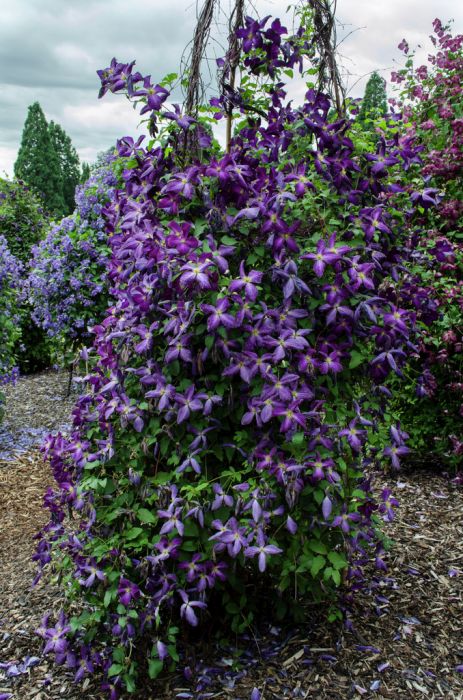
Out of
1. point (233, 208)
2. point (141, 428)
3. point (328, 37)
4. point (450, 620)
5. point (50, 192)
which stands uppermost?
point (50, 192)

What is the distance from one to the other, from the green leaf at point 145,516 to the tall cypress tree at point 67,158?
3338cm

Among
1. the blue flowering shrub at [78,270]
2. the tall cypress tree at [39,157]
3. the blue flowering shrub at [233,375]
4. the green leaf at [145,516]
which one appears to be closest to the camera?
the blue flowering shrub at [233,375]

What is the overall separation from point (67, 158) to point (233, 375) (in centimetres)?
3539

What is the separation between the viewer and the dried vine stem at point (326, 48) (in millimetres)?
2686

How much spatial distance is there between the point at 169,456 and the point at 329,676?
106 cm

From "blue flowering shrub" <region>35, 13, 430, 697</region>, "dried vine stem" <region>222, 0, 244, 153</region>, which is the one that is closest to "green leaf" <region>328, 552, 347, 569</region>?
"blue flowering shrub" <region>35, 13, 430, 697</region>

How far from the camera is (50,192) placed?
30234 millimetres

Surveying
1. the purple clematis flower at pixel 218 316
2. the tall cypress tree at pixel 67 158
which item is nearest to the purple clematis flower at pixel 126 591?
the purple clematis flower at pixel 218 316

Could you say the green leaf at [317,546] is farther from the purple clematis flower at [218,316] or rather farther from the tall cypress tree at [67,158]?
the tall cypress tree at [67,158]

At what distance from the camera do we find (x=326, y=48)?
2.72 meters

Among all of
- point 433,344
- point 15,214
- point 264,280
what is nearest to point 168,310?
point 264,280

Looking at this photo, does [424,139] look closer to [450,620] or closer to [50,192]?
[450,620]

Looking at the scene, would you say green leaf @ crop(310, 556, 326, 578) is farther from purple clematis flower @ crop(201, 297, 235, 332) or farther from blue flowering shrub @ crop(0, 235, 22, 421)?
blue flowering shrub @ crop(0, 235, 22, 421)

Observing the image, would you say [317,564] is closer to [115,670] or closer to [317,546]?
[317,546]
